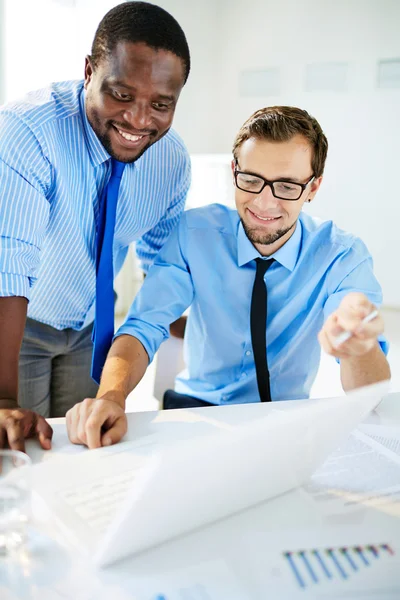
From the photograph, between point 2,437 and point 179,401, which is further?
point 179,401

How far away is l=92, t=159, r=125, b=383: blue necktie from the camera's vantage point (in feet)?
4.85

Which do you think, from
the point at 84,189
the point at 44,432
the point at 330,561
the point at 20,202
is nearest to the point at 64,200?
the point at 84,189

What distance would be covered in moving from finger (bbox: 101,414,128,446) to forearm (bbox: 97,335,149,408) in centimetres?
11

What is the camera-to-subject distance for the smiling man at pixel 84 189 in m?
1.29

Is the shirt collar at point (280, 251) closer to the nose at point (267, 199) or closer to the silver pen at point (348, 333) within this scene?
the nose at point (267, 199)

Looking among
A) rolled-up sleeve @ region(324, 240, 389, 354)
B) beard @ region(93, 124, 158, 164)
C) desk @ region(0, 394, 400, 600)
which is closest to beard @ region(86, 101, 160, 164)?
beard @ region(93, 124, 158, 164)

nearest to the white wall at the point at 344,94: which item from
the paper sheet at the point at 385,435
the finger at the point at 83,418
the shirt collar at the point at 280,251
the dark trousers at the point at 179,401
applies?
the shirt collar at the point at 280,251

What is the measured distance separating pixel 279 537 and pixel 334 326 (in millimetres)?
354

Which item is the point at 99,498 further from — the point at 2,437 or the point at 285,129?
the point at 285,129

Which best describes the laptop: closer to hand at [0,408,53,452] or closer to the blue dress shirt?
hand at [0,408,53,452]

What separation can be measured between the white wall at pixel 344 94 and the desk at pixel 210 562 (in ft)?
14.2

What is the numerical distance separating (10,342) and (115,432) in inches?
13.0

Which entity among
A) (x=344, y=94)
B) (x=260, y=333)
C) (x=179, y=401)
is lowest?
(x=179, y=401)

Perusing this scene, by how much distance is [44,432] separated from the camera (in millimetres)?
1091
